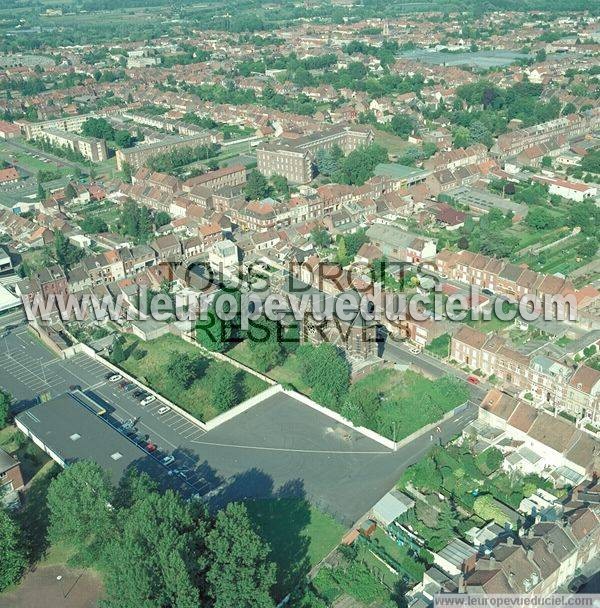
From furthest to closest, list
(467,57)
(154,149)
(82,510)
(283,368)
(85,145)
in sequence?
(467,57) → (85,145) → (154,149) → (283,368) → (82,510)

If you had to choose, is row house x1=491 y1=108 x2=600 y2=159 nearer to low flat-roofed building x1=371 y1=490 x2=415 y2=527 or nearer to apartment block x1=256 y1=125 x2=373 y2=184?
apartment block x1=256 y1=125 x2=373 y2=184

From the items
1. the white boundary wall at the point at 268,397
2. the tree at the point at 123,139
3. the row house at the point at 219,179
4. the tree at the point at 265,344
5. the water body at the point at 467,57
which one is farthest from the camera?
the water body at the point at 467,57

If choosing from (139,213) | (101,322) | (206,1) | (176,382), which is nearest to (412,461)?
(176,382)

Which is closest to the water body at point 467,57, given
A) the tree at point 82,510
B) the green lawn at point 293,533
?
the green lawn at point 293,533

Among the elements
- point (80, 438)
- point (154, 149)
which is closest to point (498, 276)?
point (80, 438)

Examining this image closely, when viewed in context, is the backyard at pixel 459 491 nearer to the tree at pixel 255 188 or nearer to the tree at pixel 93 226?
the tree at pixel 255 188

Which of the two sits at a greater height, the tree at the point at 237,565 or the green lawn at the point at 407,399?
the tree at the point at 237,565

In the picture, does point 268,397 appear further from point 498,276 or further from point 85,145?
point 85,145

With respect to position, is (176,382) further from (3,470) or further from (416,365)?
(416,365)
